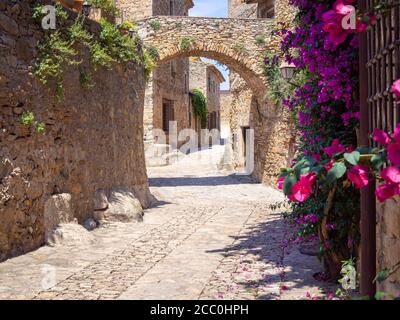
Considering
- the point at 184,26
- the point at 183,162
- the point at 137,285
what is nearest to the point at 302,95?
the point at 137,285

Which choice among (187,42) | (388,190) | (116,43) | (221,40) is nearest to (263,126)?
(221,40)

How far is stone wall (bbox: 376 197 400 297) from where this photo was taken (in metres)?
2.59

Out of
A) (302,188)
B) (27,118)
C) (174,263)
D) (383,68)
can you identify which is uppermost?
(383,68)

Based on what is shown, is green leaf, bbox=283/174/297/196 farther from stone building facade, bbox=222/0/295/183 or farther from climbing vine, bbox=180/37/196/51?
climbing vine, bbox=180/37/196/51

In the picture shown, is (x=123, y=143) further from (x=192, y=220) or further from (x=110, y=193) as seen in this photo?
(x=192, y=220)

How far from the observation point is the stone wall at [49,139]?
5.06 m

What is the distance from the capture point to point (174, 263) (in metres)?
4.99

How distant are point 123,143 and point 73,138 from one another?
6.16 feet

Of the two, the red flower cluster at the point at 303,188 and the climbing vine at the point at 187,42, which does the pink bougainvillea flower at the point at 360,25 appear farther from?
the climbing vine at the point at 187,42

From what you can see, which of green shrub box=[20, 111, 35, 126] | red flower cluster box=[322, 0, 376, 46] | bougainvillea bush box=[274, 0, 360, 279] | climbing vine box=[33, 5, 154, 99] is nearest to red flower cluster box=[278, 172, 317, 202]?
red flower cluster box=[322, 0, 376, 46]

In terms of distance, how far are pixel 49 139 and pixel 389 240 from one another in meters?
4.52

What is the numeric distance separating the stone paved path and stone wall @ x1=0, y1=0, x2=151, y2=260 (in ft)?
1.54

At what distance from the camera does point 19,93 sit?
5.23 metres

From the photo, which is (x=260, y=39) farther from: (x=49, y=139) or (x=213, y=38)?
(x=49, y=139)
